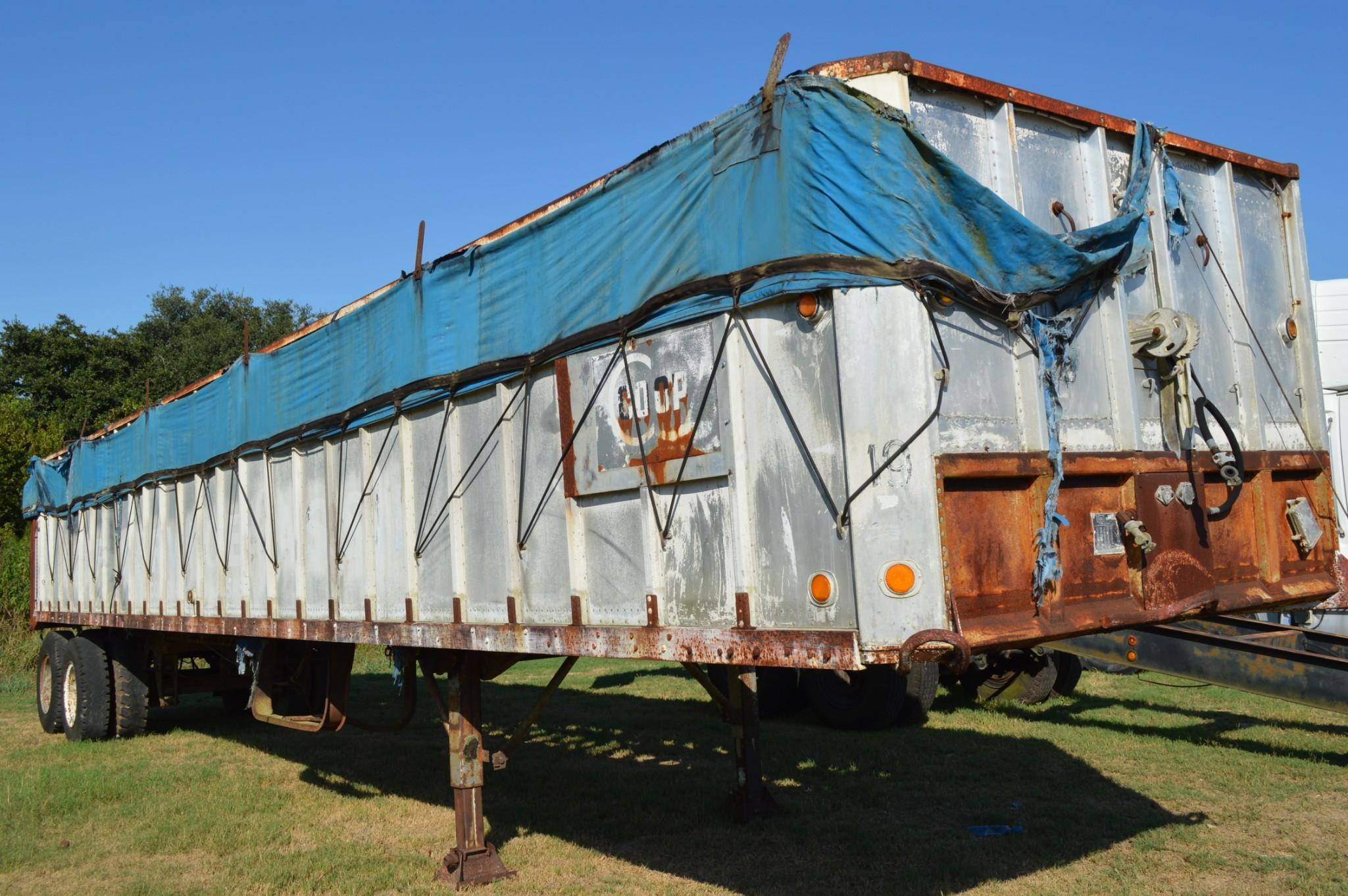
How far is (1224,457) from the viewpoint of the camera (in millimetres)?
4906

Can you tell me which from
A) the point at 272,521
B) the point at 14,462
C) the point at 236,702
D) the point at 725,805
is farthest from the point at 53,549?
the point at 14,462

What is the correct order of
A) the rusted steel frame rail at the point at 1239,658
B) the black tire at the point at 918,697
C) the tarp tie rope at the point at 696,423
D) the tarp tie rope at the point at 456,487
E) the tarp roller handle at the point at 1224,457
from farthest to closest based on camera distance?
1. the black tire at the point at 918,697
2. the rusted steel frame rail at the point at 1239,658
3. the tarp tie rope at the point at 456,487
4. the tarp roller handle at the point at 1224,457
5. the tarp tie rope at the point at 696,423

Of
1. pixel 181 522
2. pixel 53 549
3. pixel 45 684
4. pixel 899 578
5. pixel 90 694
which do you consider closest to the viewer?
pixel 899 578

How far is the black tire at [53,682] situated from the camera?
1260 centimetres

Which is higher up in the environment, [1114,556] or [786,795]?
[1114,556]

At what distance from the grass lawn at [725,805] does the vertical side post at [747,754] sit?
129 millimetres

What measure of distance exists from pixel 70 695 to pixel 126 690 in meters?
0.80

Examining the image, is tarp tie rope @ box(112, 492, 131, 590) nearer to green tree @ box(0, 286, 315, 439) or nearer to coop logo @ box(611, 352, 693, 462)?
coop logo @ box(611, 352, 693, 462)

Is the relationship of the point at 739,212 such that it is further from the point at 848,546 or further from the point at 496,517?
the point at 496,517

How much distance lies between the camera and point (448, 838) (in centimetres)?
735

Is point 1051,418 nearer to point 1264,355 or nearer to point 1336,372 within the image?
point 1264,355

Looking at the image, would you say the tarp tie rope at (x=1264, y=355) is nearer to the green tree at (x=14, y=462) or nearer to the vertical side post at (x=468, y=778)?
the vertical side post at (x=468, y=778)

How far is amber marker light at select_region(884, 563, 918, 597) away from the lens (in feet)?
12.3

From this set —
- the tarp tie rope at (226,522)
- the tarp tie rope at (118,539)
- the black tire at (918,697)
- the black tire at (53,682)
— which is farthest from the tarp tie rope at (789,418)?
the black tire at (53,682)
